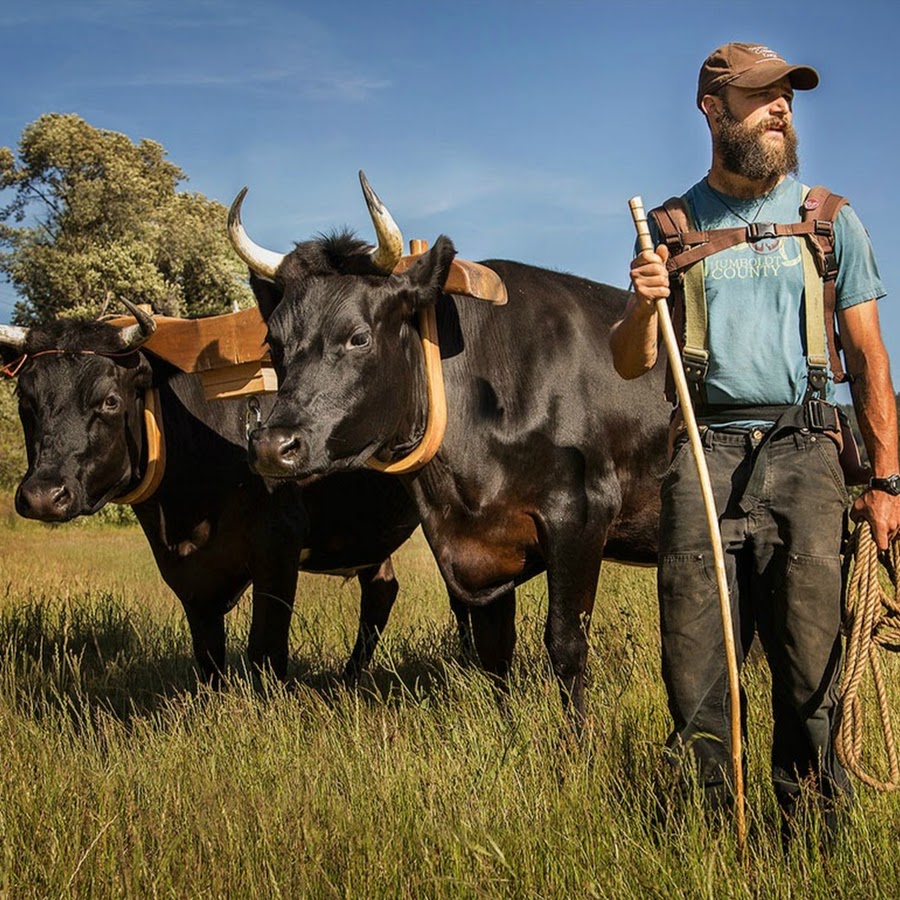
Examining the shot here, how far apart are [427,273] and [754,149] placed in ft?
5.75

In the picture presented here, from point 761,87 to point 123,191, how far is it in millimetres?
30872

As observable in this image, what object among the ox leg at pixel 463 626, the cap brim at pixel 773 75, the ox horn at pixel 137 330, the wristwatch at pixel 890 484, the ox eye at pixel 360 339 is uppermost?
the cap brim at pixel 773 75

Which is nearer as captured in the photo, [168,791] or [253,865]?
[253,865]

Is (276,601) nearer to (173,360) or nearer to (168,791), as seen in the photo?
(173,360)

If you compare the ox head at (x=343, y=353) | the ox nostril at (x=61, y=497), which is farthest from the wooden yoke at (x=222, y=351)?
the ox nostril at (x=61, y=497)

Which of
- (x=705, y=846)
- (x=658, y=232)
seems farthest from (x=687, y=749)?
(x=658, y=232)

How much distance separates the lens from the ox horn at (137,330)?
6.29m

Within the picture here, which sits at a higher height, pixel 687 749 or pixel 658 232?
pixel 658 232

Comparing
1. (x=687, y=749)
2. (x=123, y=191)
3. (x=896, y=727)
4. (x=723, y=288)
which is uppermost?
(x=123, y=191)

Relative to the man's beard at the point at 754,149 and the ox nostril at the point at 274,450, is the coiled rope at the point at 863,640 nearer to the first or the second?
the man's beard at the point at 754,149

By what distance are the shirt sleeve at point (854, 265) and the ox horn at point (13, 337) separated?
453cm

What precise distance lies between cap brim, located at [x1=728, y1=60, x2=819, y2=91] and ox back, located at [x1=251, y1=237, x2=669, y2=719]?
1689 mm

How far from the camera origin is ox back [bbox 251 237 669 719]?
4.74 metres

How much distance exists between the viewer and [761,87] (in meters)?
3.62
